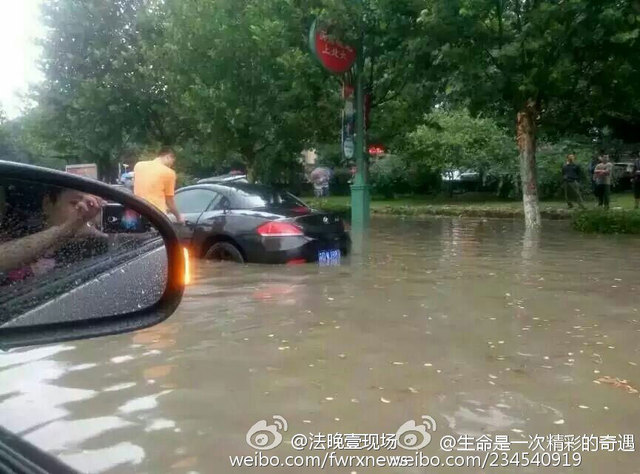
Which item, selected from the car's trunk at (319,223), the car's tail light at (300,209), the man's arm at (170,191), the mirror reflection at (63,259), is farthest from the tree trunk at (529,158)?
the mirror reflection at (63,259)

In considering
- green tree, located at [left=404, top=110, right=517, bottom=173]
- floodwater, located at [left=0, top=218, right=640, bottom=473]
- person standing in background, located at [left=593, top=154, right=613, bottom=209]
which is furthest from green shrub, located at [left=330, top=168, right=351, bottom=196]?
floodwater, located at [left=0, top=218, right=640, bottom=473]

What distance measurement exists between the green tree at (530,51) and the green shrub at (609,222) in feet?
7.35

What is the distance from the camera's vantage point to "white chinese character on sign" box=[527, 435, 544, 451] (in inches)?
152

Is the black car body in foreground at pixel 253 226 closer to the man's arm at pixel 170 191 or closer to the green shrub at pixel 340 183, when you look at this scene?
the man's arm at pixel 170 191

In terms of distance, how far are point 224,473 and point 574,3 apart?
10.9m

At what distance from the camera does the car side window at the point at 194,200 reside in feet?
35.3

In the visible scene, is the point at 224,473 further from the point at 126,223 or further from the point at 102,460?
the point at 126,223

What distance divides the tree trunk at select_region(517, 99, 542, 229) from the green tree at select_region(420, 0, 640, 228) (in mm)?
43

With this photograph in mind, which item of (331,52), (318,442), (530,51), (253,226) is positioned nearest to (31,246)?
(318,442)

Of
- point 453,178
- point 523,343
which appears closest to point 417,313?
point 523,343

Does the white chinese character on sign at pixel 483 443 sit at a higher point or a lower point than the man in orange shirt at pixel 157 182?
lower

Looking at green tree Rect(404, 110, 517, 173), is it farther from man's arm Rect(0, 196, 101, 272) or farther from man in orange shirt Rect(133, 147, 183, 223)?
man's arm Rect(0, 196, 101, 272)

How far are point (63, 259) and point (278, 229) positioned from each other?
7784 mm

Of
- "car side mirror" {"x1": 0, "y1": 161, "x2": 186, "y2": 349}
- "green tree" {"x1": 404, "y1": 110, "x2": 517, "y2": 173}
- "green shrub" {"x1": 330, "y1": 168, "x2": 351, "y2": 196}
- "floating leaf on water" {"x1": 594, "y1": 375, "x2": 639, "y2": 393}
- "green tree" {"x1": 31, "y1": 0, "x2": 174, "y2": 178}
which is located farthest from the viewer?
"green shrub" {"x1": 330, "y1": 168, "x2": 351, "y2": 196}
